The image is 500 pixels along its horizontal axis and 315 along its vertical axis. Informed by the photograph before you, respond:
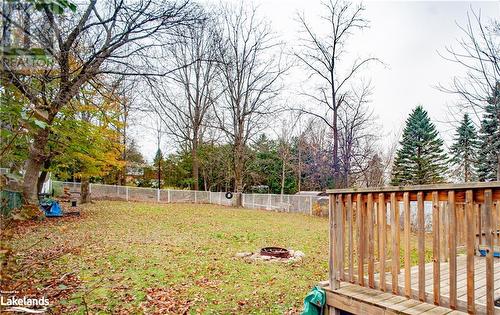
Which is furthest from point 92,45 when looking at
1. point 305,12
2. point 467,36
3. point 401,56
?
point 401,56

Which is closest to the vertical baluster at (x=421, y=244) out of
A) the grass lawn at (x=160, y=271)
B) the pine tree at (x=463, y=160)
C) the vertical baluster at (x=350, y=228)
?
the vertical baluster at (x=350, y=228)

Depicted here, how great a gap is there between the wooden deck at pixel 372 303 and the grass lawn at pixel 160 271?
98 centimetres

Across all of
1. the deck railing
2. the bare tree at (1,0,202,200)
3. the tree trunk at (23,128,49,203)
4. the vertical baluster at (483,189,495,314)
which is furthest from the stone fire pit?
the tree trunk at (23,128,49,203)

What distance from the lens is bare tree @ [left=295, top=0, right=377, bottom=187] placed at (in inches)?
600

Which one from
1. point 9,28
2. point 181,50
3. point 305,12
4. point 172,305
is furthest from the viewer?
point 181,50

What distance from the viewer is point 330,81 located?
16.0 meters

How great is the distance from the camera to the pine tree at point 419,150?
993 inches

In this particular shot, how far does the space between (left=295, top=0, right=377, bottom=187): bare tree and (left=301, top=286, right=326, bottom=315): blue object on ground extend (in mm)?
12448

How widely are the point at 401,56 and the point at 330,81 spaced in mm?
3495

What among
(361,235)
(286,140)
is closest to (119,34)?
(361,235)

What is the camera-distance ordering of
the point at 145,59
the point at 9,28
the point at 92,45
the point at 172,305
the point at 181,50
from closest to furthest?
the point at 9,28 < the point at 172,305 < the point at 92,45 < the point at 145,59 < the point at 181,50

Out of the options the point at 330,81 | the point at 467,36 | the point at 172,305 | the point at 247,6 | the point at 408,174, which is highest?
the point at 247,6

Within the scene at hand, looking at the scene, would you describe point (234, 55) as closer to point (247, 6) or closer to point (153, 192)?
point (247, 6)

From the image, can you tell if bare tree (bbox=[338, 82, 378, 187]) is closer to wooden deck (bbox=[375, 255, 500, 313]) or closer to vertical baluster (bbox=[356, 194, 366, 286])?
wooden deck (bbox=[375, 255, 500, 313])
